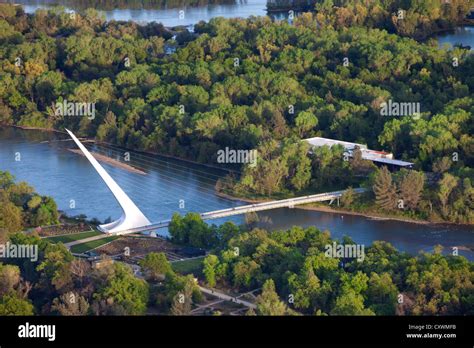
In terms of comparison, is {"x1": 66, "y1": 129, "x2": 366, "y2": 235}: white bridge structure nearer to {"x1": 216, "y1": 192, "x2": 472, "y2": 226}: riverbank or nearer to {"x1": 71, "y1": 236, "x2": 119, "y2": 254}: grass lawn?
{"x1": 71, "y1": 236, "x2": 119, "y2": 254}: grass lawn

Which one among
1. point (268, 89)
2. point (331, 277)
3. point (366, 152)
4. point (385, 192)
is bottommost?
point (331, 277)

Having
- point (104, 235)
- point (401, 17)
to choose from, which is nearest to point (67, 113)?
point (104, 235)

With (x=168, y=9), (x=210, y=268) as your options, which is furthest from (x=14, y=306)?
(x=168, y=9)

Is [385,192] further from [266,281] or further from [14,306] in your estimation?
[14,306]

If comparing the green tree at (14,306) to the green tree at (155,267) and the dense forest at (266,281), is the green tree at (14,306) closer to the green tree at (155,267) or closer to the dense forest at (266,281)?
the dense forest at (266,281)
